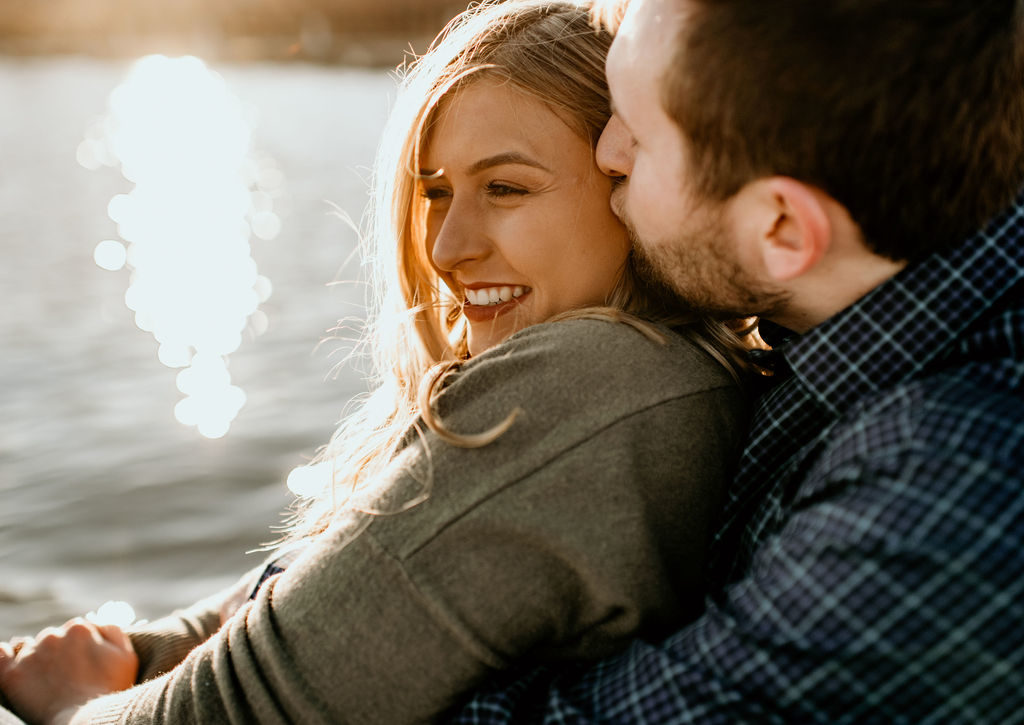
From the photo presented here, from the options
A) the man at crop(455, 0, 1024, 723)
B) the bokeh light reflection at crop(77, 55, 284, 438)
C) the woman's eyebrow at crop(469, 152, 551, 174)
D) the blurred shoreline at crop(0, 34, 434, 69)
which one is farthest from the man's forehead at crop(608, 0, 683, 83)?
the blurred shoreline at crop(0, 34, 434, 69)

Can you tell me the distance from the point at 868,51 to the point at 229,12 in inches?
1366

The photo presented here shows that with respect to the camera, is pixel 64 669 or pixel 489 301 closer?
pixel 64 669

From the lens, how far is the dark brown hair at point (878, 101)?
1.30m

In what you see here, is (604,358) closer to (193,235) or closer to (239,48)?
(193,235)

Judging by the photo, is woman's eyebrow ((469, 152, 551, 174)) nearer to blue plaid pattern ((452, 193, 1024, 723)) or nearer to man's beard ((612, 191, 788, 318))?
man's beard ((612, 191, 788, 318))

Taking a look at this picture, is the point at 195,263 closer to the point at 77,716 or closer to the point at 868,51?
the point at 77,716

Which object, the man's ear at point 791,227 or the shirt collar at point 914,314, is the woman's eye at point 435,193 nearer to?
the man's ear at point 791,227

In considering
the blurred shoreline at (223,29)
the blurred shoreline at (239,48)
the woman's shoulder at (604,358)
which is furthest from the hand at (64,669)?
the blurred shoreline at (239,48)

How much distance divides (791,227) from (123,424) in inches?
149

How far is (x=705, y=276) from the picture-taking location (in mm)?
1680

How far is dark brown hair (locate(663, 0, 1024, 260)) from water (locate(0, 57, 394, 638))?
1708 mm

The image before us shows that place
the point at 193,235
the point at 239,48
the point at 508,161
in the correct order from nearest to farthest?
the point at 508,161 < the point at 193,235 < the point at 239,48

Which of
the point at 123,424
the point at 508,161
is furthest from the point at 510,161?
the point at 123,424

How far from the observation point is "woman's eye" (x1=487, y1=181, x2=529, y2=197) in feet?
6.91
